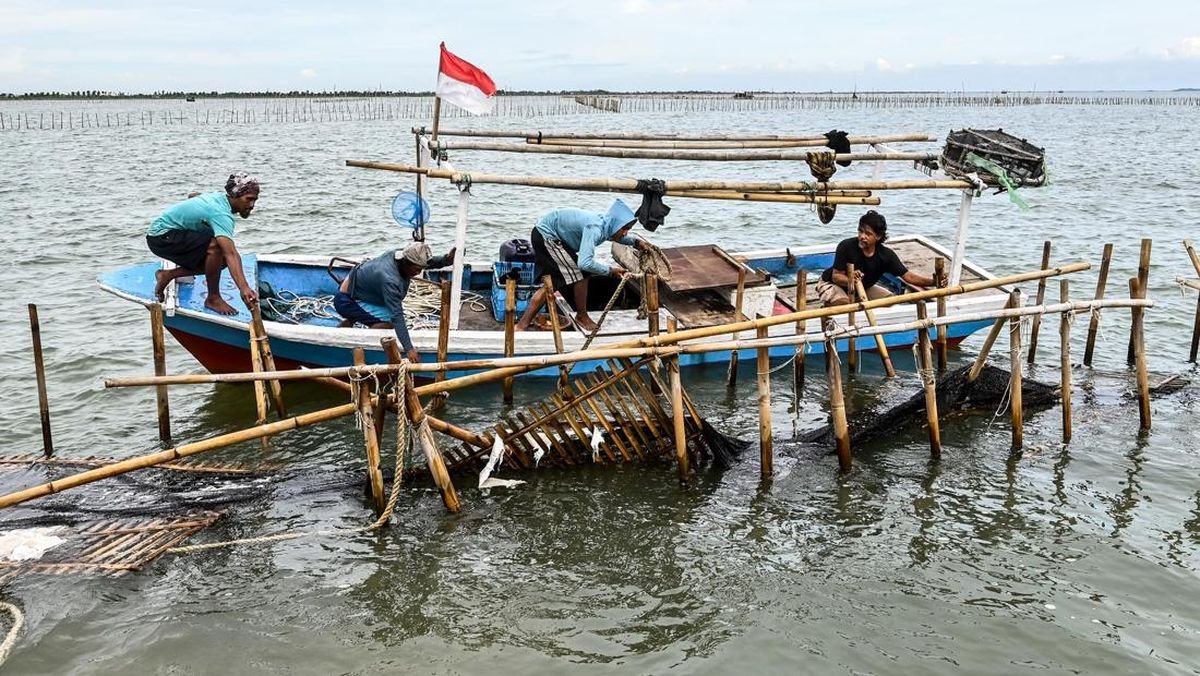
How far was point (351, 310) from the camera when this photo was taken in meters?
9.45

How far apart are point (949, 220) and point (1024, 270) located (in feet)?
24.2

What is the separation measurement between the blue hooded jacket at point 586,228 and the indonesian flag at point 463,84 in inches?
56.1

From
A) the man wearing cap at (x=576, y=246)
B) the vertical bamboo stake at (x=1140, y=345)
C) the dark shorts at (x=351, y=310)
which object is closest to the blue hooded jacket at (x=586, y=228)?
the man wearing cap at (x=576, y=246)

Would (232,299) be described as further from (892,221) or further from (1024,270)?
(892,221)

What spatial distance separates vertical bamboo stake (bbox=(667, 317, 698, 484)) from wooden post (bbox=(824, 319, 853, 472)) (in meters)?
1.31

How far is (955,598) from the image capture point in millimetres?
6465

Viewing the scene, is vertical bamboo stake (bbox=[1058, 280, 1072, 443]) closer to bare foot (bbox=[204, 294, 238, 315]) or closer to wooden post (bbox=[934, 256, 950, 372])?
wooden post (bbox=[934, 256, 950, 372])

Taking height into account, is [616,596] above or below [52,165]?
below

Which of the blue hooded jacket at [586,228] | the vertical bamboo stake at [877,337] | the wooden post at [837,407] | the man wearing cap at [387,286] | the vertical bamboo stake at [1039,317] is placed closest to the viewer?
the wooden post at [837,407]

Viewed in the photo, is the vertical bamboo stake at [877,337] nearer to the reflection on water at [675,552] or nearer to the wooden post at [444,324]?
the reflection on water at [675,552]

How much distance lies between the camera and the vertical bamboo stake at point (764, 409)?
7374 millimetres

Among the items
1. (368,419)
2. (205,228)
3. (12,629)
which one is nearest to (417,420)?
(368,419)

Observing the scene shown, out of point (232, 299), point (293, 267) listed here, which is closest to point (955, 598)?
point (232, 299)

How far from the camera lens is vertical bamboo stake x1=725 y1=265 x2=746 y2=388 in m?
9.87
